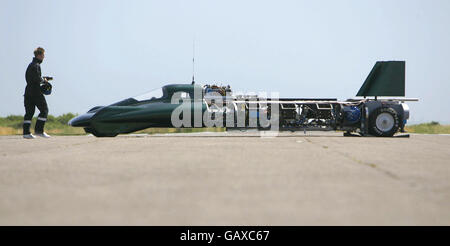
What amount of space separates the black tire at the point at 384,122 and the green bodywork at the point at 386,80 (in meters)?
1.21

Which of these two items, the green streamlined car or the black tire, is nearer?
the green streamlined car

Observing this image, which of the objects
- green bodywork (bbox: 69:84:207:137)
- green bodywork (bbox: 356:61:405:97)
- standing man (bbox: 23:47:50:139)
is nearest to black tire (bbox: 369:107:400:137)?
green bodywork (bbox: 356:61:405:97)

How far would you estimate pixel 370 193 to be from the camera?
289 centimetres

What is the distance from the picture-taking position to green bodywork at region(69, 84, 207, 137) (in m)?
10.4

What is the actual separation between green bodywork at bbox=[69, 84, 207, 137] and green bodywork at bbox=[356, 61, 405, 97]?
5.85m

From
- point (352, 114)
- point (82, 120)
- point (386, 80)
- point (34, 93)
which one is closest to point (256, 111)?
point (352, 114)

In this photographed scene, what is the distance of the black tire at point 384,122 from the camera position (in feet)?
38.2

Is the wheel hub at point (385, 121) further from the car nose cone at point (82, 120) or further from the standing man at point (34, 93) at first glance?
the standing man at point (34, 93)

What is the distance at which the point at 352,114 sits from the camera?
1205 cm

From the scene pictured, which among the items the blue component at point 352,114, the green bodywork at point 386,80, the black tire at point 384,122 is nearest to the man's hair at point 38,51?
the blue component at point 352,114

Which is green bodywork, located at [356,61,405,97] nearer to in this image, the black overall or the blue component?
the blue component

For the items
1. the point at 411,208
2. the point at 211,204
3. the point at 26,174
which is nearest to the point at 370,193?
the point at 411,208
